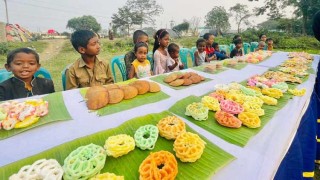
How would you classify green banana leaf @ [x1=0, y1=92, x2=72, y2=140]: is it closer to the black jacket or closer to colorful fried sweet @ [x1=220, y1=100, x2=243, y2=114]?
the black jacket

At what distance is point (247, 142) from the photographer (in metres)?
1.21

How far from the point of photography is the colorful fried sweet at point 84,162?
83cm

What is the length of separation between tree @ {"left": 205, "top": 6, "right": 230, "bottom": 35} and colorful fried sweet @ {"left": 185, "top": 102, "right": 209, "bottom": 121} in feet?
141

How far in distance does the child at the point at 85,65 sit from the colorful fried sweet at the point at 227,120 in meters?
1.78

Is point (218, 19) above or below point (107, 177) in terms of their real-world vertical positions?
above

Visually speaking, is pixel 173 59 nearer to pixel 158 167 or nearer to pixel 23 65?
pixel 23 65

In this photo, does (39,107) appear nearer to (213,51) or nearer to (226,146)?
(226,146)

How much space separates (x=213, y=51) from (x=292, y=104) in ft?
13.8

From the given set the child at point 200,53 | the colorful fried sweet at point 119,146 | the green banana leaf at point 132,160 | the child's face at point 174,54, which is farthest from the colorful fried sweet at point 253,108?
the child at point 200,53

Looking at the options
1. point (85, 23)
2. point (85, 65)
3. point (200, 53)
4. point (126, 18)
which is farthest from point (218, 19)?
point (85, 65)

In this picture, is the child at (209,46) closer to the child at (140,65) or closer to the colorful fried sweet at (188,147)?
the child at (140,65)

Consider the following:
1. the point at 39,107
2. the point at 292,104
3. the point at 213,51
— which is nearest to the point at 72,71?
the point at 39,107

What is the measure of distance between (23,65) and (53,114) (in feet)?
3.42

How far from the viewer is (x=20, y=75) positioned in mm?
2043
